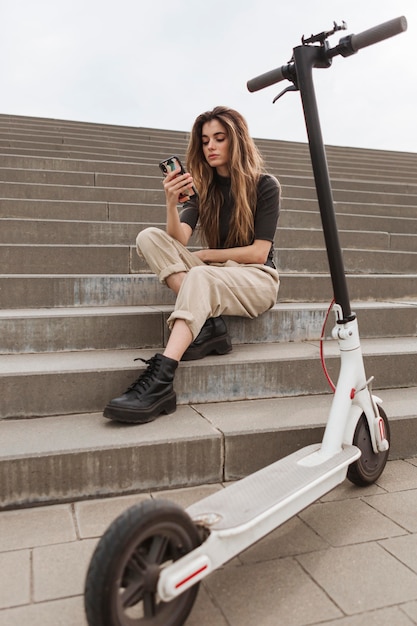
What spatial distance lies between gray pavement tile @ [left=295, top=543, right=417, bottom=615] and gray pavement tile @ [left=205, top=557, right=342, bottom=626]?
38mm

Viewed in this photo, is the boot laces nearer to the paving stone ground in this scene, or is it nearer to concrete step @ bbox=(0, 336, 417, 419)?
concrete step @ bbox=(0, 336, 417, 419)

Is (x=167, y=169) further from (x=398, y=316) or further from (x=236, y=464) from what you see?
(x=398, y=316)

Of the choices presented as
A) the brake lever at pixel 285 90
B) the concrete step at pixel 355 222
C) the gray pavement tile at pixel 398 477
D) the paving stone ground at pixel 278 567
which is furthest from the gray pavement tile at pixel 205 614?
the concrete step at pixel 355 222

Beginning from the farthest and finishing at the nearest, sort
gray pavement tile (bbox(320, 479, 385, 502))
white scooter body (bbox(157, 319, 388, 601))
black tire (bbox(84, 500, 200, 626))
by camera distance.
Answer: gray pavement tile (bbox(320, 479, 385, 502)), white scooter body (bbox(157, 319, 388, 601)), black tire (bbox(84, 500, 200, 626))

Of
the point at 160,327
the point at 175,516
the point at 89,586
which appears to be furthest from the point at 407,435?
the point at 89,586

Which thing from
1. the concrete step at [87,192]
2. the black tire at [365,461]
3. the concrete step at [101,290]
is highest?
the concrete step at [87,192]

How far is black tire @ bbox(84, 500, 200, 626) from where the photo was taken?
116 centimetres

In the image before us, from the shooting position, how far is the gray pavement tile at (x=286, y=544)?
5.57 feet

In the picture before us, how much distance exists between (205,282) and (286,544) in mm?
1154

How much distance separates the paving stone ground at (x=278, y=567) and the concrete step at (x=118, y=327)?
3.27ft

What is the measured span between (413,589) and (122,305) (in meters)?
2.18

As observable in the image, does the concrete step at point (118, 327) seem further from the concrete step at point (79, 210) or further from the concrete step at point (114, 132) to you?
the concrete step at point (114, 132)

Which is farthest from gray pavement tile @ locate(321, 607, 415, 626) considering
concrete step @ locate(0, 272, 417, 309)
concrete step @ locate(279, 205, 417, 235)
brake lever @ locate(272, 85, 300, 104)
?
concrete step @ locate(279, 205, 417, 235)

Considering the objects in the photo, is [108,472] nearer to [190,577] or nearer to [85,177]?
[190,577]
